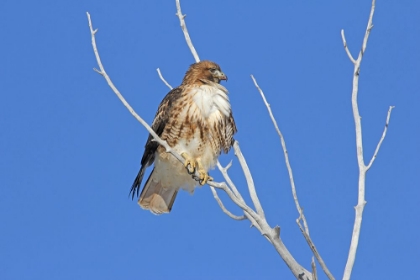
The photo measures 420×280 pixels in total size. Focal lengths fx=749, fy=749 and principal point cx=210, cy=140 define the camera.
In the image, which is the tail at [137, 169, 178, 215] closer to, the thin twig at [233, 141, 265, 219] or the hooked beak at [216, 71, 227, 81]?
the hooked beak at [216, 71, 227, 81]

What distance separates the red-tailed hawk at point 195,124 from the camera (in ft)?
18.7

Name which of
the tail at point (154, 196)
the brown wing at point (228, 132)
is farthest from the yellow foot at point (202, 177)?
the tail at point (154, 196)

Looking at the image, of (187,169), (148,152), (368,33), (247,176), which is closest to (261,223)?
(247,176)

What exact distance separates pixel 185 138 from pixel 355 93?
2.06m

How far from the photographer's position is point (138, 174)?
6.25 meters

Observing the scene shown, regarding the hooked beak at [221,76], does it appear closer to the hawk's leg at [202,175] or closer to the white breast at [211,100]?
the white breast at [211,100]

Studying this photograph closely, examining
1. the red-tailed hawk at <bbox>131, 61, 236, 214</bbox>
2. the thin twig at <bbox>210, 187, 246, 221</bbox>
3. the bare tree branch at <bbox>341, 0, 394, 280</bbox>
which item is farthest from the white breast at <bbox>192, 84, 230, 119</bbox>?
the bare tree branch at <bbox>341, 0, 394, 280</bbox>

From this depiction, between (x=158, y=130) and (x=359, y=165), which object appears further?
(x=158, y=130)

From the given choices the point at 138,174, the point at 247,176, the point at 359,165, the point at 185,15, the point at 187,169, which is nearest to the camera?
the point at 359,165

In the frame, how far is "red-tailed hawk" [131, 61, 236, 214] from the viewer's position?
5.71 meters

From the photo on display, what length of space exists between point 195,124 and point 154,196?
953 millimetres

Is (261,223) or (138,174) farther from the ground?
(138,174)

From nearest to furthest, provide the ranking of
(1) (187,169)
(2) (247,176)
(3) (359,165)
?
(3) (359,165) < (2) (247,176) < (1) (187,169)

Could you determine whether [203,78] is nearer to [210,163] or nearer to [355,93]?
[210,163]
